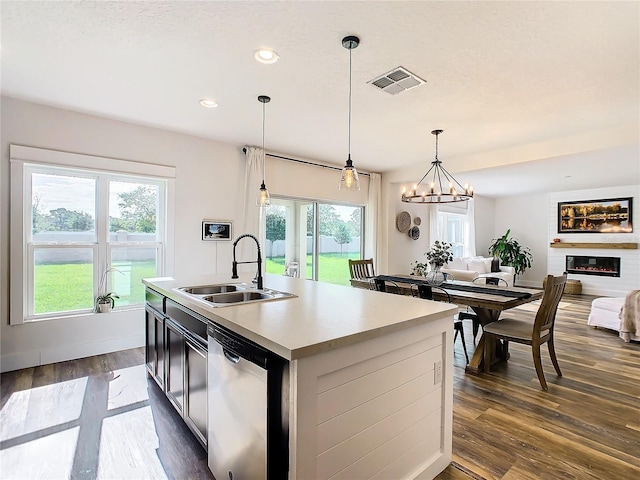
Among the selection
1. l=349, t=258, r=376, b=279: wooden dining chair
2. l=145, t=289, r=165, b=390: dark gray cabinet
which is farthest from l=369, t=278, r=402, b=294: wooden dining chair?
l=145, t=289, r=165, b=390: dark gray cabinet

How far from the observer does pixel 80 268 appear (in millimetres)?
3631

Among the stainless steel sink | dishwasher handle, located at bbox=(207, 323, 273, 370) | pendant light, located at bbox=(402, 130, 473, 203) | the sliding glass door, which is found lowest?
dishwasher handle, located at bbox=(207, 323, 273, 370)

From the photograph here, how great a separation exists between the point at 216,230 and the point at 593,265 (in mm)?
8677

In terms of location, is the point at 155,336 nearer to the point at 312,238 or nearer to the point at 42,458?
the point at 42,458

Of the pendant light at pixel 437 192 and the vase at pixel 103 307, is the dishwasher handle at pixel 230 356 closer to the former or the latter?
the vase at pixel 103 307

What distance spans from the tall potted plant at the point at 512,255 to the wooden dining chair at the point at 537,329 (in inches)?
246

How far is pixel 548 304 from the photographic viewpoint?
9.42 feet

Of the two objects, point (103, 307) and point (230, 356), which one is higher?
point (230, 356)

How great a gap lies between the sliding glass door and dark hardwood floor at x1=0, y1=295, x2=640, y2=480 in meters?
2.44

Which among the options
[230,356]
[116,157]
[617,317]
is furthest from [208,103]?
[617,317]

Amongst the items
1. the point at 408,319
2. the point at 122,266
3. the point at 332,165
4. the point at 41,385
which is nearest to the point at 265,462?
the point at 408,319

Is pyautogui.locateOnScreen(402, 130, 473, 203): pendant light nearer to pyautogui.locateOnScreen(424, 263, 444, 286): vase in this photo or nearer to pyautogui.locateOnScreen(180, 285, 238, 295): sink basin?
pyautogui.locateOnScreen(424, 263, 444, 286): vase

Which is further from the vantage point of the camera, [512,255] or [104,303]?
[512,255]

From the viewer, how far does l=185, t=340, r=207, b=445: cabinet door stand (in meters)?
1.84
